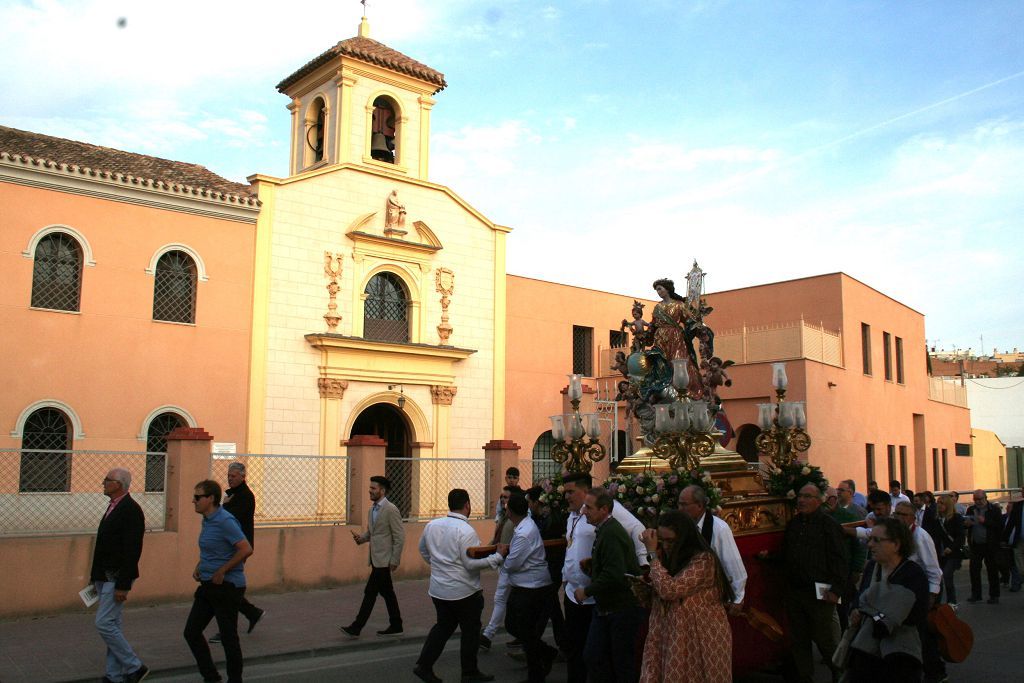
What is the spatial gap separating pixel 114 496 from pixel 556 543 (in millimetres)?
3918

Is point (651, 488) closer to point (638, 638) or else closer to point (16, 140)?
point (638, 638)

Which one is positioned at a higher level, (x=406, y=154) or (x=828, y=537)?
(x=406, y=154)

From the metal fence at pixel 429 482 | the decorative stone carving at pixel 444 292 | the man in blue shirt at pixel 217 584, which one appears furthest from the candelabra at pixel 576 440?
the decorative stone carving at pixel 444 292

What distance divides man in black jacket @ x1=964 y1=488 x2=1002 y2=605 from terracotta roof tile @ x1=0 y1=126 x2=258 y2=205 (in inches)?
620

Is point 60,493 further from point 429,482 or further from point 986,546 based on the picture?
point 986,546

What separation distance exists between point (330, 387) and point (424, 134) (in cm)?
736

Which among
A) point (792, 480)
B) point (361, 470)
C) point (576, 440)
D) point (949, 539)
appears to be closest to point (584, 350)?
point (361, 470)

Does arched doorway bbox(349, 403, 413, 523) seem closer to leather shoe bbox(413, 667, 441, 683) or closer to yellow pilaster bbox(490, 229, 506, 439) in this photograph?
yellow pilaster bbox(490, 229, 506, 439)

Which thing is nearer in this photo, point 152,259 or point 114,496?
point 114,496

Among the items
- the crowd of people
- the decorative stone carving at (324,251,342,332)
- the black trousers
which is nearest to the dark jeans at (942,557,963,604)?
the crowd of people

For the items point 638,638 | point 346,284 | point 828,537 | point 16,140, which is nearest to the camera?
point 638,638

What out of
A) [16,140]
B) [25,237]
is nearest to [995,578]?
[25,237]

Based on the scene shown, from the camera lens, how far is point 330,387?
22203mm

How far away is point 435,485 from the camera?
18.2m
